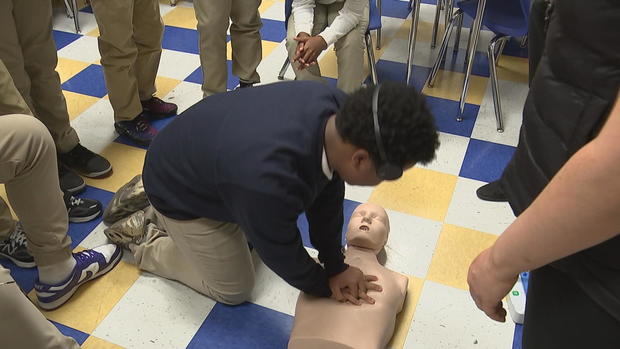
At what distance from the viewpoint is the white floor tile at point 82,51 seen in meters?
2.73

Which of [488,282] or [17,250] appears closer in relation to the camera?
[488,282]

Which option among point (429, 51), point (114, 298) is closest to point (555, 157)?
point (114, 298)

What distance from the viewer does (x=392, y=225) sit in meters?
1.82

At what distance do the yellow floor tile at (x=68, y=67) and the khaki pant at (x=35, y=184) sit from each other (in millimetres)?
1311

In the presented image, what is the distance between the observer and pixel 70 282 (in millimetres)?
1546

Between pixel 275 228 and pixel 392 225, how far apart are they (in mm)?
770

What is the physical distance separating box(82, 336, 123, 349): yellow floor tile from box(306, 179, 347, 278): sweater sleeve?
61 cm

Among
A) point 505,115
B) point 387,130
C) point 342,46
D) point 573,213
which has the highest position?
point 573,213

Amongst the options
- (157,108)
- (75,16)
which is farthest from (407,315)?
(75,16)

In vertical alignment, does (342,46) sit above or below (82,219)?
above

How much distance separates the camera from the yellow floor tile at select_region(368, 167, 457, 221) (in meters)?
1.87

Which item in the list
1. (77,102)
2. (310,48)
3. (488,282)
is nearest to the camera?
(488,282)

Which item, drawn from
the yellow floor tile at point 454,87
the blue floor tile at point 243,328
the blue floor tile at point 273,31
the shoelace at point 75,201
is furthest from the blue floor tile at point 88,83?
the yellow floor tile at point 454,87

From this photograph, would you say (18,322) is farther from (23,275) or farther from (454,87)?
(454,87)
